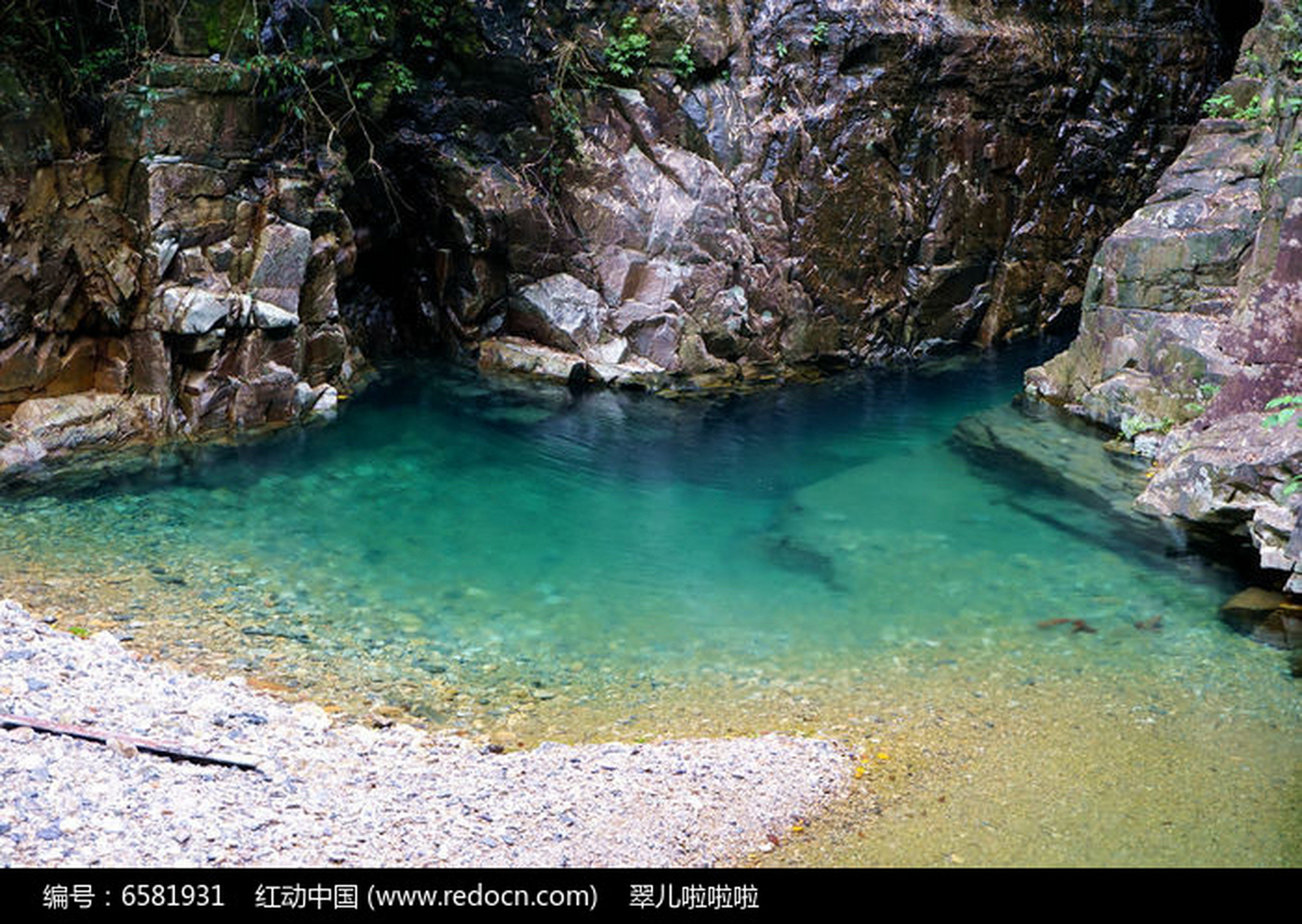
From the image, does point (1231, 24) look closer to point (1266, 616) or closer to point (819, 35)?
point (819, 35)

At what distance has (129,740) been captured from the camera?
5.30m

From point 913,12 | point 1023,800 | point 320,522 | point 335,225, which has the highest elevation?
point 913,12

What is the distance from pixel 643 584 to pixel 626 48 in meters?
9.02

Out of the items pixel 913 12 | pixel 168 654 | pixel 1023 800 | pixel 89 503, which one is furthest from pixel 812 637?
pixel 913 12

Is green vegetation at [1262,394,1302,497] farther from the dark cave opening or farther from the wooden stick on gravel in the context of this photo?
the dark cave opening

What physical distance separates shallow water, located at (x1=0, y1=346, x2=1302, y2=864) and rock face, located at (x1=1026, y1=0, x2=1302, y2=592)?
0.89m

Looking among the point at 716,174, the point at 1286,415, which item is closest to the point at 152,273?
the point at 716,174

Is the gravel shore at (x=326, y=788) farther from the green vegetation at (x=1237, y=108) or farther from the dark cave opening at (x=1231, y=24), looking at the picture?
the dark cave opening at (x=1231, y=24)

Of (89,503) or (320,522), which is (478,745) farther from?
(89,503)

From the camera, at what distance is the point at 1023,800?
5.61 metres

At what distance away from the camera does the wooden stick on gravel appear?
5.25 metres

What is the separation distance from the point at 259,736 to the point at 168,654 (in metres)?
1.65

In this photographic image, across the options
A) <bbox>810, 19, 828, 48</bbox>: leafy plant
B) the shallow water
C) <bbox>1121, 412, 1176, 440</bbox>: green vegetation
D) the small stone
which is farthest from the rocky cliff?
the small stone

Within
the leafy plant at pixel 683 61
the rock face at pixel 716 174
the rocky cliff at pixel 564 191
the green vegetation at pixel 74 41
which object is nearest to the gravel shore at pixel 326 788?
the rocky cliff at pixel 564 191
